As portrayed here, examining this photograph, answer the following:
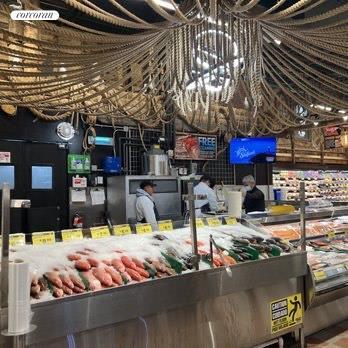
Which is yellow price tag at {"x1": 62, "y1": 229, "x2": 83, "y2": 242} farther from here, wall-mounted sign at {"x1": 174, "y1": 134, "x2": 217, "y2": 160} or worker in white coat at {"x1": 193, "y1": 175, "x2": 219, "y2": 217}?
wall-mounted sign at {"x1": 174, "y1": 134, "x2": 217, "y2": 160}

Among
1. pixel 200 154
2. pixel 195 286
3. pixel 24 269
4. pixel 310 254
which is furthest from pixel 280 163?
pixel 24 269

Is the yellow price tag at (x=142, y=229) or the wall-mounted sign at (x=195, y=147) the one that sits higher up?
the wall-mounted sign at (x=195, y=147)

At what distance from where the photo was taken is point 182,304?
2.22 m

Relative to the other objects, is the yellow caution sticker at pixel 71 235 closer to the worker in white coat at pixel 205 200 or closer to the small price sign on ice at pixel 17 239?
the small price sign on ice at pixel 17 239

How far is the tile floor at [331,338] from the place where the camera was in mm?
3008

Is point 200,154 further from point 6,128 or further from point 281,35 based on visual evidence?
point 281,35

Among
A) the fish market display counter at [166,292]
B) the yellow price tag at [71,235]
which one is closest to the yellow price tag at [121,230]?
the fish market display counter at [166,292]

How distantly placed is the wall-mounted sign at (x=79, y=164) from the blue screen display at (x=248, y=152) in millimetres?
2928

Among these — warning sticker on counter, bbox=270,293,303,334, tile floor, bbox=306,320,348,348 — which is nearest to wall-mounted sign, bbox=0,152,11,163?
warning sticker on counter, bbox=270,293,303,334

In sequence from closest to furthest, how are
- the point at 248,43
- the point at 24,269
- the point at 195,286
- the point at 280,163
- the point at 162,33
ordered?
the point at 24,269
the point at 248,43
the point at 162,33
the point at 195,286
the point at 280,163

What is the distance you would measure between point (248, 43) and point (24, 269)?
1.41 m

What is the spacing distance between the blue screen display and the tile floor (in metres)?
4.62

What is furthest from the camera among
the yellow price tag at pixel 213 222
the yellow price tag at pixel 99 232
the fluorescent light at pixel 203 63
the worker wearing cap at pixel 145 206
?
the worker wearing cap at pixel 145 206

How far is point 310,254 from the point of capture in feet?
12.1
